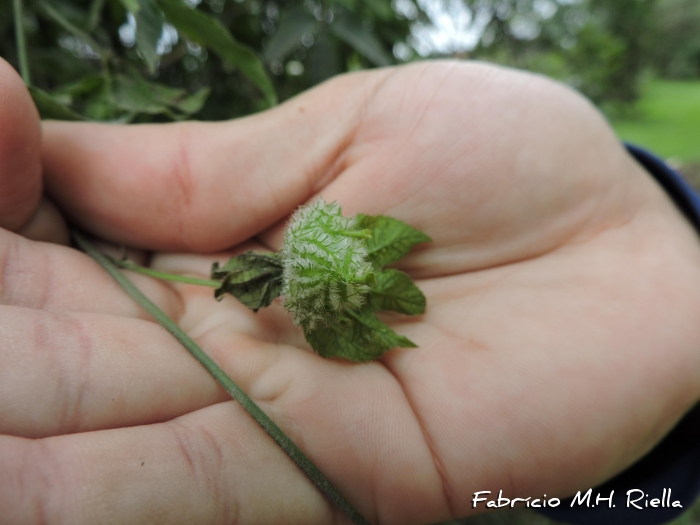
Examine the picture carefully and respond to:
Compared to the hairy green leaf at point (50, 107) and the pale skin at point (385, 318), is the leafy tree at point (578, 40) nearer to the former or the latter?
the pale skin at point (385, 318)

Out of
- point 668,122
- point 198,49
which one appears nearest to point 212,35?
point 198,49

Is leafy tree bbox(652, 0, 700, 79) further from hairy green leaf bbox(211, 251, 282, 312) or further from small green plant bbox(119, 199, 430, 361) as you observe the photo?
hairy green leaf bbox(211, 251, 282, 312)

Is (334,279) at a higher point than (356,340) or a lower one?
higher

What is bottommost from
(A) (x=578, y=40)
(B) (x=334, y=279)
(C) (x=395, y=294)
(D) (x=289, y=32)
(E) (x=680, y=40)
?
(C) (x=395, y=294)

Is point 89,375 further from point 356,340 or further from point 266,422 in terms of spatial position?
point 356,340

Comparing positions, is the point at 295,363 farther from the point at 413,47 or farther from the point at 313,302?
the point at 413,47

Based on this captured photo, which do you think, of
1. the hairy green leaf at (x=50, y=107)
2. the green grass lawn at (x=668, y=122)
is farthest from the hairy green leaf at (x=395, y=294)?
the green grass lawn at (x=668, y=122)
